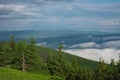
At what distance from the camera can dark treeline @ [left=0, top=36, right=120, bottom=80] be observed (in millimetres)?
117188

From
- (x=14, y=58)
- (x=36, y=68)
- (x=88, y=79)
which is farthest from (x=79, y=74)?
(x=14, y=58)

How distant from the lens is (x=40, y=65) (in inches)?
5182

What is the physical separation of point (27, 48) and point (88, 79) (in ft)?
89.7

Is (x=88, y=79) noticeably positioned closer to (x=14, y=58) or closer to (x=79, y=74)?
(x=79, y=74)

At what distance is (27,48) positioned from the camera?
11975cm

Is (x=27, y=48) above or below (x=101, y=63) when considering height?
above

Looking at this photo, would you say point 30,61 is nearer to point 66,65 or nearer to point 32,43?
point 32,43

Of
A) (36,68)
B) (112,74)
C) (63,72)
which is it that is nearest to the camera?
(112,74)

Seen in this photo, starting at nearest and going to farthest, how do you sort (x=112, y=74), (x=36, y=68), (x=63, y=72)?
(x=112, y=74)
(x=36, y=68)
(x=63, y=72)

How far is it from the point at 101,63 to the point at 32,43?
27.4 m

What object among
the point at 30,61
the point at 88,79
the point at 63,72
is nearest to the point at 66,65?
the point at 63,72

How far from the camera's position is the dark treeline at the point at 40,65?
117 m

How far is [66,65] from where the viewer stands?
461 ft

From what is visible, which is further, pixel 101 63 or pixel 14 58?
pixel 101 63
